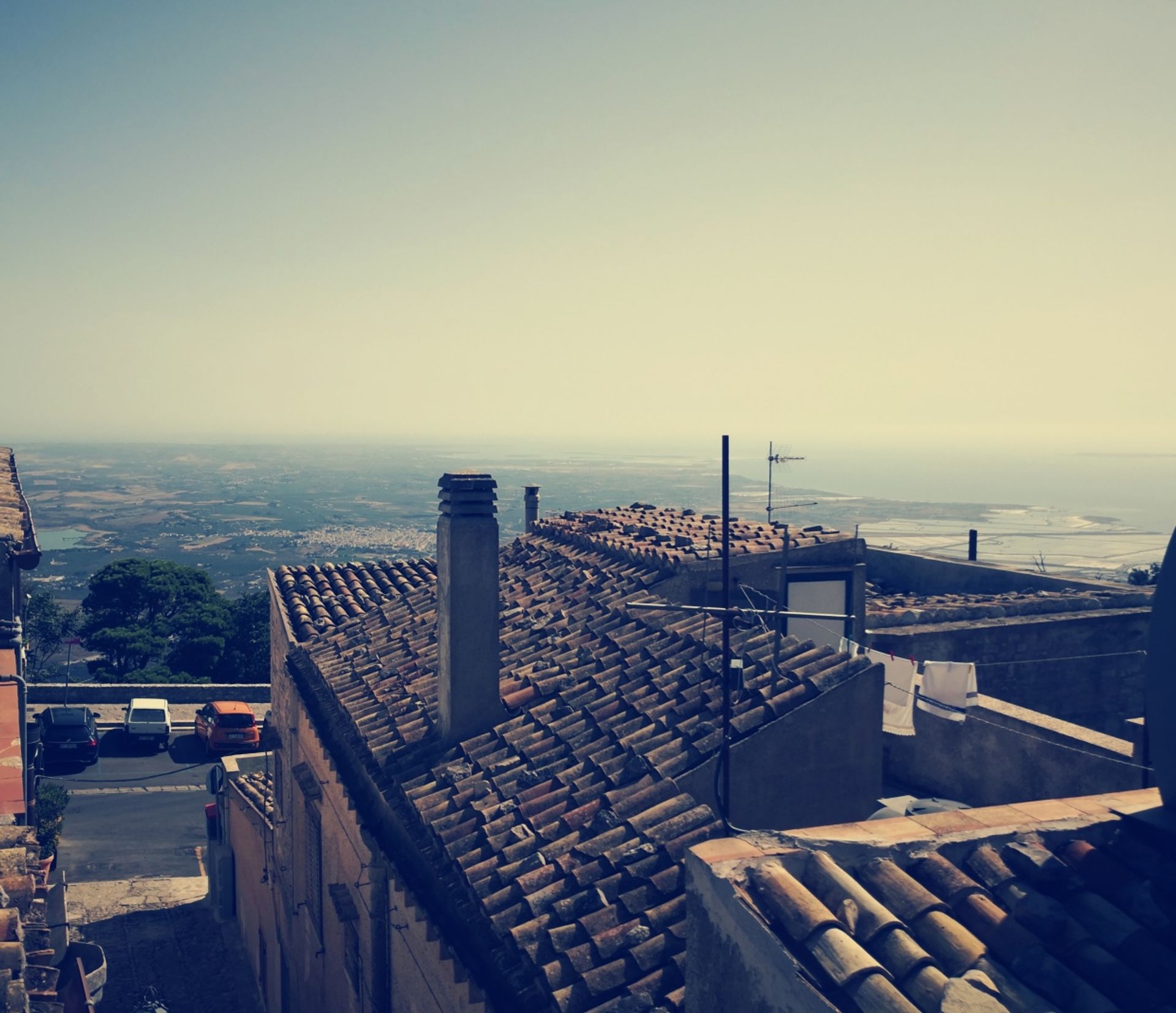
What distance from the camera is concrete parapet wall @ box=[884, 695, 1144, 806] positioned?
7.90 metres

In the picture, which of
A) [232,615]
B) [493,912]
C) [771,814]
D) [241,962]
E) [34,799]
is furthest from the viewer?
[232,615]

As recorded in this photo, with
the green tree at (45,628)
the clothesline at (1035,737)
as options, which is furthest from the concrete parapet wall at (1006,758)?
the green tree at (45,628)

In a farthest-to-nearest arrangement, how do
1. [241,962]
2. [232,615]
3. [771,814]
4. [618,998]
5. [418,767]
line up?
1. [232,615]
2. [241,962]
3. [418,767]
4. [771,814]
5. [618,998]

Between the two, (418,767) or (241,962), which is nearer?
(418,767)

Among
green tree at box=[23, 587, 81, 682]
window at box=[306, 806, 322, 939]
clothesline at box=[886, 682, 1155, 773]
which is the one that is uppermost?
clothesline at box=[886, 682, 1155, 773]

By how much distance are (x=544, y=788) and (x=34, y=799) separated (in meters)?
8.58

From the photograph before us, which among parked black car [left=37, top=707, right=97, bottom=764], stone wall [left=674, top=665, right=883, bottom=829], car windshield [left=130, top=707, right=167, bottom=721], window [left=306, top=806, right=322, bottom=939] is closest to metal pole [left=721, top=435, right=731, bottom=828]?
stone wall [left=674, top=665, right=883, bottom=829]

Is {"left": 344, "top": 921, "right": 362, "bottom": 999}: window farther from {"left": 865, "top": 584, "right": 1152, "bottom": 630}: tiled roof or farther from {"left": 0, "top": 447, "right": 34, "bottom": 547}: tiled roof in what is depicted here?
{"left": 865, "top": 584, "right": 1152, "bottom": 630}: tiled roof

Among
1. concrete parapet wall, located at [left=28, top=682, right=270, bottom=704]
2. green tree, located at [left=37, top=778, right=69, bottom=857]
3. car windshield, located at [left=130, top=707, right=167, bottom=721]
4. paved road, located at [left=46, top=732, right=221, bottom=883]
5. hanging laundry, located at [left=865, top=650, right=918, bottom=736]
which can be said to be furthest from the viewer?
concrete parapet wall, located at [left=28, top=682, right=270, bottom=704]

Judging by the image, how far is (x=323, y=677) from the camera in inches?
470

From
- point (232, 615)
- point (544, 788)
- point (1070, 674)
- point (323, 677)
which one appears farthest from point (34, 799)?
point (232, 615)

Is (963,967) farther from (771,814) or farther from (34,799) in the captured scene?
(34,799)

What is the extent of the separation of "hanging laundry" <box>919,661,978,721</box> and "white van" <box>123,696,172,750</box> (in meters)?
22.0

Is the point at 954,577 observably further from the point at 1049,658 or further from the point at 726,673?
the point at 726,673
